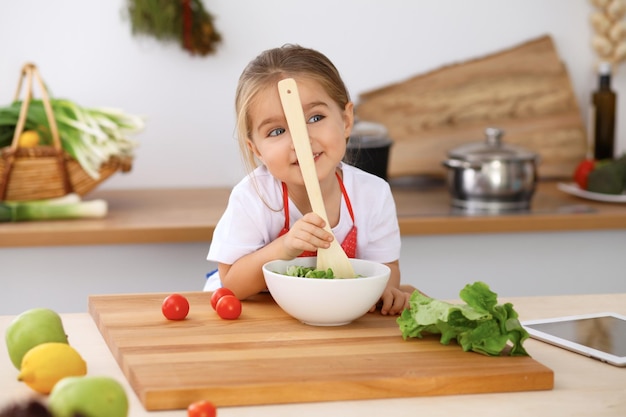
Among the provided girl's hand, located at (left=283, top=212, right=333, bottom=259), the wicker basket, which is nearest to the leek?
the wicker basket

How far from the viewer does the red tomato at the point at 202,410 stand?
2.97 ft

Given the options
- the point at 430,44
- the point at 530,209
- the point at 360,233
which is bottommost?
the point at 530,209

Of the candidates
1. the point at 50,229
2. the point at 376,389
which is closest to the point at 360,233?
the point at 376,389

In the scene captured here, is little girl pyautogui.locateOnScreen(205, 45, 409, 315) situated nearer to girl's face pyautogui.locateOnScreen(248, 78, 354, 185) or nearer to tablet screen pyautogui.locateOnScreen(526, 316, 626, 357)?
girl's face pyautogui.locateOnScreen(248, 78, 354, 185)

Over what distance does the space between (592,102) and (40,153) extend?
5.50 ft

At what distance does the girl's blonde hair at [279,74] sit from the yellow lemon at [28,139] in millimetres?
997

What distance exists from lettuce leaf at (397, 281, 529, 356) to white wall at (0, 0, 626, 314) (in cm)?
126

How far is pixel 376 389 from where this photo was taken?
103 cm

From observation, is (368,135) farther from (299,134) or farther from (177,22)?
(299,134)

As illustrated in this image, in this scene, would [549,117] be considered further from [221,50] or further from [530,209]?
[221,50]

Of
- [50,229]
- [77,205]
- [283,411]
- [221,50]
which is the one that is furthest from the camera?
[221,50]

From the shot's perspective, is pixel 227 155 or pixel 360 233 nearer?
pixel 360 233

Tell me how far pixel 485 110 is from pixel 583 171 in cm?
37

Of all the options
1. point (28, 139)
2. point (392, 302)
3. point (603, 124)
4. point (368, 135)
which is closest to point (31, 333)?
point (392, 302)
